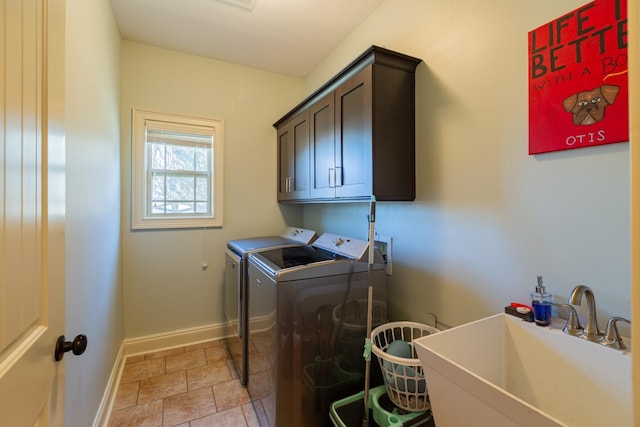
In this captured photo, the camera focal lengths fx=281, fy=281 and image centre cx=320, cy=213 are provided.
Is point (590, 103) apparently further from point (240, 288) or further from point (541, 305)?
point (240, 288)

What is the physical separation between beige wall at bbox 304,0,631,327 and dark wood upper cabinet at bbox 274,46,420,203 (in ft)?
0.29

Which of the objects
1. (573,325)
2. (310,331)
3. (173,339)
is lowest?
(173,339)

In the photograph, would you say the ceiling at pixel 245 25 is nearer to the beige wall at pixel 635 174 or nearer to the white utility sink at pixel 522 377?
the beige wall at pixel 635 174

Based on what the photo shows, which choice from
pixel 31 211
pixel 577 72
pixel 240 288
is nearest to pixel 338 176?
pixel 240 288

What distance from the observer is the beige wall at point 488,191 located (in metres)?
0.96

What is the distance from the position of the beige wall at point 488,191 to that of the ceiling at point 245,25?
1.58ft

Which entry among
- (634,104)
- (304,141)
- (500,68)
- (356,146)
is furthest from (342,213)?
(634,104)

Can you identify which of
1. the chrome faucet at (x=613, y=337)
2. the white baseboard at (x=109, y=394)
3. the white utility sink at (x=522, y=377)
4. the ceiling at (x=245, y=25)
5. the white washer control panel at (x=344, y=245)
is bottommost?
the white baseboard at (x=109, y=394)

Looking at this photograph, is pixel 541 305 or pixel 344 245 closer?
pixel 541 305

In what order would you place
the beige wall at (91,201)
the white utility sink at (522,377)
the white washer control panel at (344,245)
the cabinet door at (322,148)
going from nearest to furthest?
1. the white utility sink at (522,377)
2. the beige wall at (91,201)
3. the white washer control panel at (344,245)
4. the cabinet door at (322,148)

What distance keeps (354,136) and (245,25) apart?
1389 millimetres

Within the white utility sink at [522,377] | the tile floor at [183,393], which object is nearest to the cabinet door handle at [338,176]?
the white utility sink at [522,377]

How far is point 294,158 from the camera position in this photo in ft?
8.16

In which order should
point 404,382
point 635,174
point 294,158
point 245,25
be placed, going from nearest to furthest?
point 635,174 → point 404,382 → point 245,25 → point 294,158
